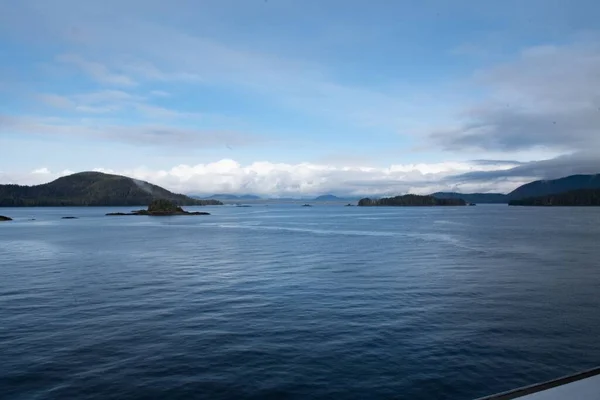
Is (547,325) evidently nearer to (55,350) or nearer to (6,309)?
(55,350)

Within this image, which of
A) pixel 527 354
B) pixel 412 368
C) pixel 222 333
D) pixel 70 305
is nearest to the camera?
pixel 412 368

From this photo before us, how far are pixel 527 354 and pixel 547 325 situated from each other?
5.87m

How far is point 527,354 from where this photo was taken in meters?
18.7

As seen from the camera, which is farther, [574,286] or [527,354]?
[574,286]

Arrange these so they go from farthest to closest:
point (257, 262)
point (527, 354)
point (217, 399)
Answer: point (257, 262) < point (527, 354) < point (217, 399)

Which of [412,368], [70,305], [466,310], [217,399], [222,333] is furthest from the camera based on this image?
[70,305]

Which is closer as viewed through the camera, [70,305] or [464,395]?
[464,395]

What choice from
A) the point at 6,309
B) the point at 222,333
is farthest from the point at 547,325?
the point at 6,309

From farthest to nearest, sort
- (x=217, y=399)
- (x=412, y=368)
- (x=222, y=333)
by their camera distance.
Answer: (x=222, y=333)
(x=412, y=368)
(x=217, y=399)

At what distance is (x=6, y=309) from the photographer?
27875 millimetres

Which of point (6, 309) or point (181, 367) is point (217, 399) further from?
point (6, 309)

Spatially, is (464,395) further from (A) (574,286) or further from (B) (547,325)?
(A) (574,286)

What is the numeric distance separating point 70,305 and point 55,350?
1025 centimetres

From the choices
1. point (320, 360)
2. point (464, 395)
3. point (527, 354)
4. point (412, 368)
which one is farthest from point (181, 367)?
point (527, 354)
